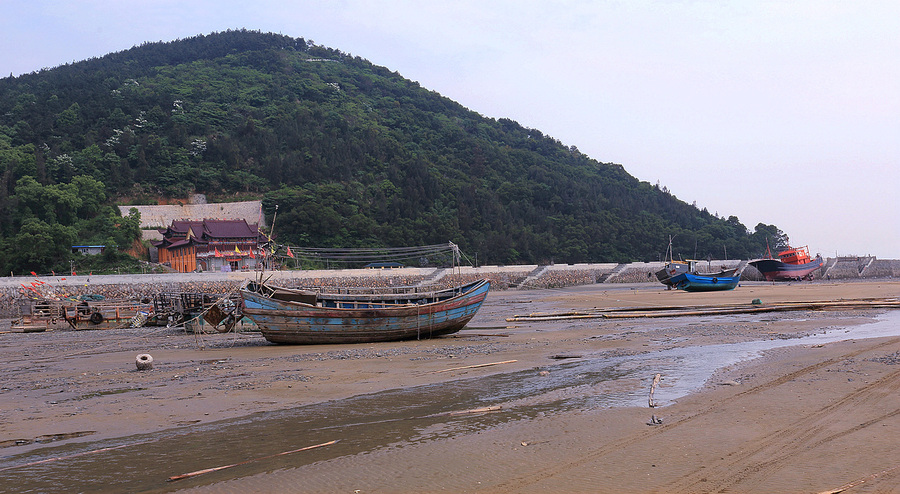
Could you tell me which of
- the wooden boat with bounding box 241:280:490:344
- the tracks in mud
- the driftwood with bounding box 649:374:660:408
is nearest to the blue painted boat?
the wooden boat with bounding box 241:280:490:344

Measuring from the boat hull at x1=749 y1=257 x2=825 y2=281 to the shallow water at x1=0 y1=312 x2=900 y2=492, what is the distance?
199 ft

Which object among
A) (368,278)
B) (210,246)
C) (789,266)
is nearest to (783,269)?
(789,266)

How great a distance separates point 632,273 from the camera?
7612 cm

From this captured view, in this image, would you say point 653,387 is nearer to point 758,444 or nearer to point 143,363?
point 758,444

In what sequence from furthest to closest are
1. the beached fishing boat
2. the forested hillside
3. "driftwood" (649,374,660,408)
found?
the forested hillside → the beached fishing boat → "driftwood" (649,374,660,408)

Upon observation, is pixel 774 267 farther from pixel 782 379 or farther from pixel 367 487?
pixel 367 487

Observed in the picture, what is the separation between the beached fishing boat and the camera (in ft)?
220

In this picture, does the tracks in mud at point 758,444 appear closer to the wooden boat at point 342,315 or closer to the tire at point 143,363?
the tire at point 143,363

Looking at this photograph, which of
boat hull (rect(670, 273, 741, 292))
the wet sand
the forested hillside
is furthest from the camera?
the forested hillside

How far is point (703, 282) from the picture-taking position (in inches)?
1775

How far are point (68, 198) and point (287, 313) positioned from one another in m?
52.5

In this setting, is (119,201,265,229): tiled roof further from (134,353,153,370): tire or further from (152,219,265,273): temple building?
(134,353,153,370): tire

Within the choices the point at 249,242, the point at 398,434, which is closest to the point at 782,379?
the point at 398,434

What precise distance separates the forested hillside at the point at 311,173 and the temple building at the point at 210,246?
12.5 feet
